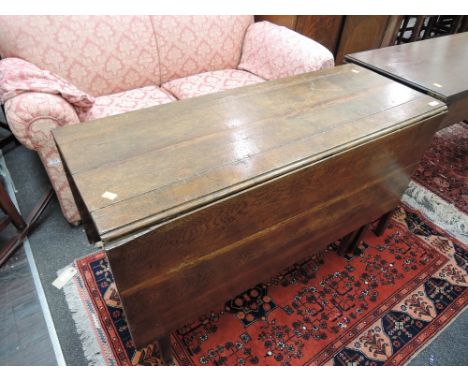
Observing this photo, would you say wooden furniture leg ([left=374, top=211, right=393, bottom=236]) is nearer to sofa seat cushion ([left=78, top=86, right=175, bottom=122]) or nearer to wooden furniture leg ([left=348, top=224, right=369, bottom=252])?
wooden furniture leg ([left=348, top=224, right=369, bottom=252])

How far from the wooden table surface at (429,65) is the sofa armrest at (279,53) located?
Answer: 0.23m

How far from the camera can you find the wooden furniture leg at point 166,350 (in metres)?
1.04

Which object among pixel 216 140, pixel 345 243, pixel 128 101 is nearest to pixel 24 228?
pixel 128 101

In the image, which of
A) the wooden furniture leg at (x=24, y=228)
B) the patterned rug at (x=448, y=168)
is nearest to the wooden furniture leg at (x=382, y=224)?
the patterned rug at (x=448, y=168)

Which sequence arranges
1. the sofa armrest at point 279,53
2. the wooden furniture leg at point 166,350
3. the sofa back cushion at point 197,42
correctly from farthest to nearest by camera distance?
the sofa back cushion at point 197,42, the sofa armrest at point 279,53, the wooden furniture leg at point 166,350

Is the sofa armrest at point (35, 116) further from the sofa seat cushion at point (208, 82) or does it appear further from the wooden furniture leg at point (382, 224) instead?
the wooden furniture leg at point (382, 224)

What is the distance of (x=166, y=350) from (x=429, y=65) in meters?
1.65

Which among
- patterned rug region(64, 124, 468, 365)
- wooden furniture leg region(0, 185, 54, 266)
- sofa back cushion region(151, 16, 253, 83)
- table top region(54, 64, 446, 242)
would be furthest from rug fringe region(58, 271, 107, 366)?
sofa back cushion region(151, 16, 253, 83)

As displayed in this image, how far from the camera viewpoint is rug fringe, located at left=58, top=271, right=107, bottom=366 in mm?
1148

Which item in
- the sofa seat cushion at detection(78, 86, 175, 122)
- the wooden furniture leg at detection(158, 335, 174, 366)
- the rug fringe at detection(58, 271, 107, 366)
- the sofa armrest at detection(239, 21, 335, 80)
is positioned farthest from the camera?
the sofa armrest at detection(239, 21, 335, 80)

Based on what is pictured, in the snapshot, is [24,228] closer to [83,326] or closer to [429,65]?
[83,326]

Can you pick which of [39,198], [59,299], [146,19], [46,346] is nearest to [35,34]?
[146,19]

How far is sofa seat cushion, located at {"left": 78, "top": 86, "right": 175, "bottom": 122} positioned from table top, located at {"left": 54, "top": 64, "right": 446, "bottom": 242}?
0.62 metres

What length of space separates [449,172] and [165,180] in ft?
6.37
